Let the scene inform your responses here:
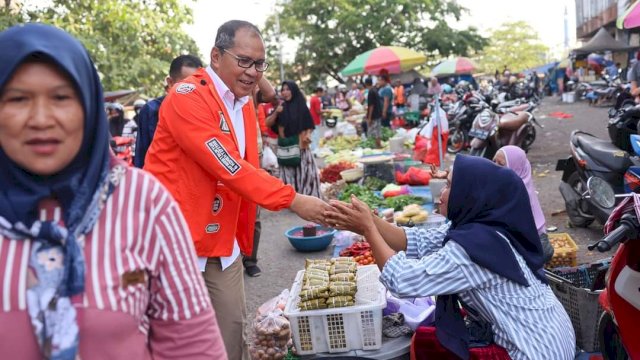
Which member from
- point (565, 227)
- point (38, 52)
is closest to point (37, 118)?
point (38, 52)

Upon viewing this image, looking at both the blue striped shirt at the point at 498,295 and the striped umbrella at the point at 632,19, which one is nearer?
the blue striped shirt at the point at 498,295

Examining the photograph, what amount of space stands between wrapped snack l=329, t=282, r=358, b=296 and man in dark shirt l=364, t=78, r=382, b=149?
11.1 meters

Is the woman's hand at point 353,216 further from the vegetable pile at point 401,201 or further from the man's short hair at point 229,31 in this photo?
the vegetable pile at point 401,201

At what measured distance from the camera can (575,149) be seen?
6.23 meters

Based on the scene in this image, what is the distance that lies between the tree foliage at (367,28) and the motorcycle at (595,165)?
91.5 feet

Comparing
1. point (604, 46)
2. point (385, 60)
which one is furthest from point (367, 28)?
point (385, 60)

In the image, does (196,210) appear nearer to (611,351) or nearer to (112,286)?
(112,286)

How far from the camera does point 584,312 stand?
350 cm

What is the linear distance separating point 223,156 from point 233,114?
372 millimetres

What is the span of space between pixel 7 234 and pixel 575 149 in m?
6.12

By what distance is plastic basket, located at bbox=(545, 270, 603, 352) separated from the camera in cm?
348

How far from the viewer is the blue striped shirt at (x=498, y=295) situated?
8.23ft

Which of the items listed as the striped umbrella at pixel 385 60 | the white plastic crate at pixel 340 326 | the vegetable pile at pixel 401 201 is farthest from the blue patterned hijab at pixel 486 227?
the striped umbrella at pixel 385 60

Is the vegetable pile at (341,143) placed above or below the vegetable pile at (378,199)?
below
